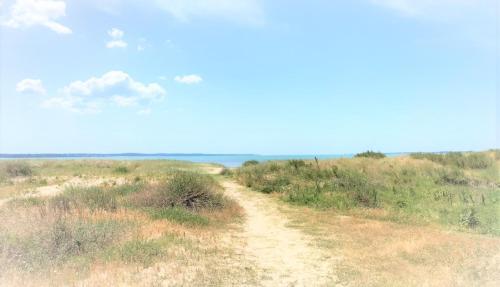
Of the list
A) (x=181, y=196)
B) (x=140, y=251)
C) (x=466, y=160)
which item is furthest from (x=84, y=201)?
(x=466, y=160)

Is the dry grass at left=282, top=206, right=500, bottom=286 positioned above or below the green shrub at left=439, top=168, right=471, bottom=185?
below

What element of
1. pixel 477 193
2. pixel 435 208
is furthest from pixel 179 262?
pixel 477 193

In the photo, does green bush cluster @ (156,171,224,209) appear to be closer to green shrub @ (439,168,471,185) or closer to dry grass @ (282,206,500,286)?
dry grass @ (282,206,500,286)

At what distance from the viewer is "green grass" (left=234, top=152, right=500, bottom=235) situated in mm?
15180

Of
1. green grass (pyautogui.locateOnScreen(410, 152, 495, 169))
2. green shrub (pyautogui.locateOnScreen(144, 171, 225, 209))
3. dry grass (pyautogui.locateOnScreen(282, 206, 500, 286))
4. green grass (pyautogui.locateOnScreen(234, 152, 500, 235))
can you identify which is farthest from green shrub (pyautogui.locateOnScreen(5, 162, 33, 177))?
green grass (pyautogui.locateOnScreen(410, 152, 495, 169))

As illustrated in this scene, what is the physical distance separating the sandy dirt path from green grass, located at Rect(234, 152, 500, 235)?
182 inches

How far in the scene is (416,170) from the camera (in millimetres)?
27969

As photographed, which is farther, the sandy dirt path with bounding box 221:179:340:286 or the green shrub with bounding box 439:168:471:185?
the green shrub with bounding box 439:168:471:185

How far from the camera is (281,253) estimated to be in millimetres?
9766

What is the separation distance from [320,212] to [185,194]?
238 inches

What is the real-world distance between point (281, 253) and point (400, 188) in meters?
14.5

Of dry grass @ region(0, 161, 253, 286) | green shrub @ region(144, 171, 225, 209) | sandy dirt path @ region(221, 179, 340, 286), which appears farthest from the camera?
green shrub @ region(144, 171, 225, 209)

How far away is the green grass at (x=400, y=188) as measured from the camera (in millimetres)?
15180

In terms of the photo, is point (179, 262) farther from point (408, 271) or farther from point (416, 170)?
point (416, 170)
